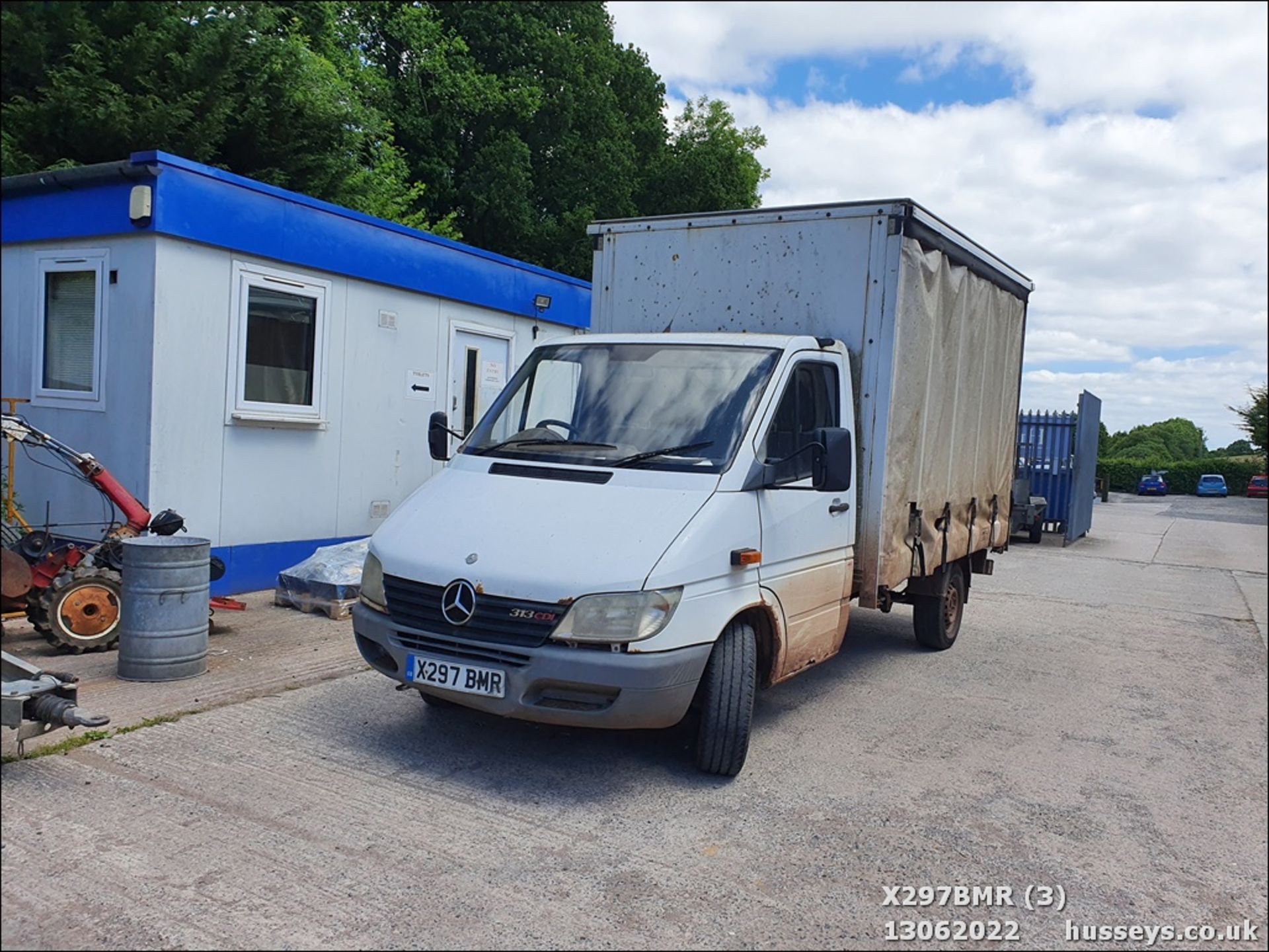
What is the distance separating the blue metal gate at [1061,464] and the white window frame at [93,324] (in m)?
17.2

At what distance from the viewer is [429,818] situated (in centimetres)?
446

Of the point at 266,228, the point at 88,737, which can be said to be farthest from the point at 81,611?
the point at 266,228

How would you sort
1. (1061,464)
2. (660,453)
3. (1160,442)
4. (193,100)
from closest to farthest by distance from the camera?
(660,453), (193,100), (1061,464), (1160,442)

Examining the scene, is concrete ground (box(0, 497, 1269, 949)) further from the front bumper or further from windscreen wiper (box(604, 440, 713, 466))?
windscreen wiper (box(604, 440, 713, 466))

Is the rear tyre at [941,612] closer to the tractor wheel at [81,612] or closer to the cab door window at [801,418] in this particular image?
the cab door window at [801,418]

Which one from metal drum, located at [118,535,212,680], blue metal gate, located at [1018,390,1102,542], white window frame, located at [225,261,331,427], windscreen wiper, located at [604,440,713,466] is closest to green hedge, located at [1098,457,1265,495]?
blue metal gate, located at [1018,390,1102,542]

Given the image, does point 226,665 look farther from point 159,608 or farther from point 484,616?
point 484,616

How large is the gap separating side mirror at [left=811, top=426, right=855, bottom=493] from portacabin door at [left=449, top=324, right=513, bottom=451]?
6.32m

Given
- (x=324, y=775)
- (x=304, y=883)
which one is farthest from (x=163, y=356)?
(x=304, y=883)

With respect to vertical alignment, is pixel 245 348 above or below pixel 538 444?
above

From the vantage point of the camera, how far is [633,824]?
4531mm

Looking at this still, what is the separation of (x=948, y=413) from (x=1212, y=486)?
167 ft

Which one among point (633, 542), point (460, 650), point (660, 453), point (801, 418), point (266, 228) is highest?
point (266, 228)

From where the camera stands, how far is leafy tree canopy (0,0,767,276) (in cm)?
1052
